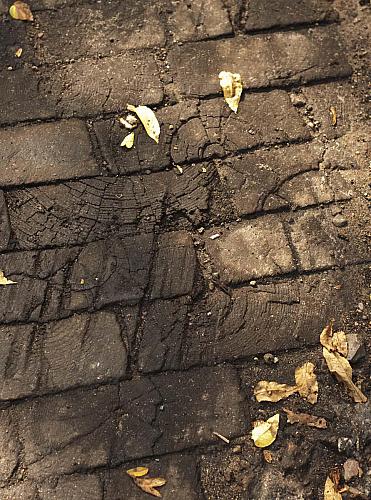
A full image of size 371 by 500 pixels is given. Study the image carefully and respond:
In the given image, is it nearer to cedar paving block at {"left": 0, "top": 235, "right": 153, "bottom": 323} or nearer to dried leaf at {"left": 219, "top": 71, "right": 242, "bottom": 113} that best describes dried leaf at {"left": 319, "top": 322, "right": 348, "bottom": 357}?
cedar paving block at {"left": 0, "top": 235, "right": 153, "bottom": 323}

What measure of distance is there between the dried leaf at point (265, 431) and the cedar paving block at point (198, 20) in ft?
6.88

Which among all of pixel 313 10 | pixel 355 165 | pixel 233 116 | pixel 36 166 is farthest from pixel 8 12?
pixel 355 165

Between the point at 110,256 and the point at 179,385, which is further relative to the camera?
the point at 110,256

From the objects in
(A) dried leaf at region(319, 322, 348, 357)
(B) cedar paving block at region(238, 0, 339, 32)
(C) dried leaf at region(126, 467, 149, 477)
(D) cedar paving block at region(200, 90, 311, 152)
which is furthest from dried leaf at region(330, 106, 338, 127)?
(C) dried leaf at region(126, 467, 149, 477)

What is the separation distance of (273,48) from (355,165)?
2.76 ft

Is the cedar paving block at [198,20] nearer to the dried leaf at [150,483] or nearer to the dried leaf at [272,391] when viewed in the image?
the dried leaf at [272,391]

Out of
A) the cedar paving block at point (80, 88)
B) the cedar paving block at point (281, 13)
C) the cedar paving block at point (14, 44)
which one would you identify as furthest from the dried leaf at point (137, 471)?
the cedar paving block at point (281, 13)

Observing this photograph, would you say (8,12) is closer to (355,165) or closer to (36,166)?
(36,166)

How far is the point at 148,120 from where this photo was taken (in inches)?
138

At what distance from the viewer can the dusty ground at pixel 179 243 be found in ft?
9.25

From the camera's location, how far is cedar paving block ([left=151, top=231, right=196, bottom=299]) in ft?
10.2

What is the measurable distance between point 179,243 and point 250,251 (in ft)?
1.10

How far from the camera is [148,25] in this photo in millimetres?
3814

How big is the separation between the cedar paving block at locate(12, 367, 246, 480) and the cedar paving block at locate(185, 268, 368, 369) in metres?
0.12
